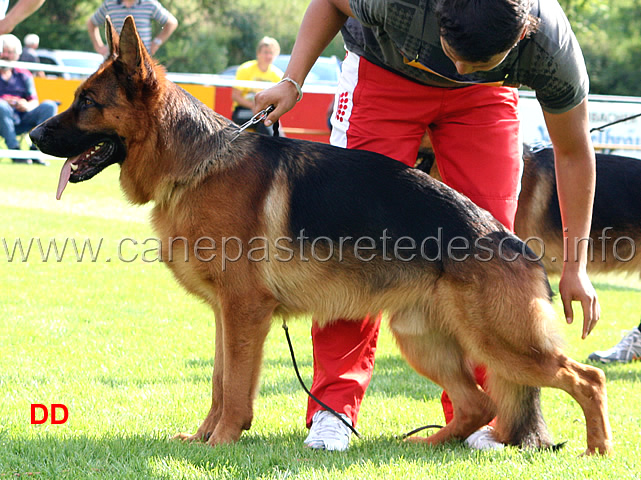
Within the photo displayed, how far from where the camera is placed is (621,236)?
16.4 ft

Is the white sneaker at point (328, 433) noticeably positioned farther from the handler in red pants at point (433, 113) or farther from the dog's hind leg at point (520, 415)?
the dog's hind leg at point (520, 415)

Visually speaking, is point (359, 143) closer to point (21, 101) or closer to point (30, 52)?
point (21, 101)

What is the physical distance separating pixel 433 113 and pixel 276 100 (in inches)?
Answer: 29.3

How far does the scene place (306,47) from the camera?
342 centimetres

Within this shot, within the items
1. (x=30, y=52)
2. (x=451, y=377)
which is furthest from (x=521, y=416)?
(x=30, y=52)

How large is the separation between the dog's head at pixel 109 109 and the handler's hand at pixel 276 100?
1.61ft

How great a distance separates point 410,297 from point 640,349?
9.22ft

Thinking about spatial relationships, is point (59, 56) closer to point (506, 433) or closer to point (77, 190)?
point (77, 190)

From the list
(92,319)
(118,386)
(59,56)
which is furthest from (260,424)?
(59,56)

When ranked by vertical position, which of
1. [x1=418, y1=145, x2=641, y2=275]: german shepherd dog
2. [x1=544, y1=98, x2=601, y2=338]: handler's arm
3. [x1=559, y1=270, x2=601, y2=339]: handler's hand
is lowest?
[x1=418, y1=145, x2=641, y2=275]: german shepherd dog

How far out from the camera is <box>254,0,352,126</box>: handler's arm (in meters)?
3.34

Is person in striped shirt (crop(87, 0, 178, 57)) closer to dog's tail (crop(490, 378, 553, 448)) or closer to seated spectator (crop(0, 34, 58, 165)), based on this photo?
seated spectator (crop(0, 34, 58, 165))

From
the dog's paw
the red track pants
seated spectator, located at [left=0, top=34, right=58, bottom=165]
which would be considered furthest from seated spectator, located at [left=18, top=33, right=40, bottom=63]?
the dog's paw

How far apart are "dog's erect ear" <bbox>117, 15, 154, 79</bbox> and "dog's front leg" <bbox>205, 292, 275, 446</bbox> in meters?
1.08
